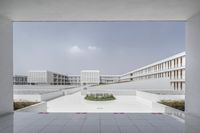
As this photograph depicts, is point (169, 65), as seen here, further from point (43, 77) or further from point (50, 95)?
point (43, 77)

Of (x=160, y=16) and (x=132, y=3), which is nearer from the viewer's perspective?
(x=132, y=3)

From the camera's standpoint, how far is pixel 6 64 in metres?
6.07

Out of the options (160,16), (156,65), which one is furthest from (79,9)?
(156,65)

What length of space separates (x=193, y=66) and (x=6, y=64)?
19.5ft

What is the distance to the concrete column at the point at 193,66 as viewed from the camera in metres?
5.73

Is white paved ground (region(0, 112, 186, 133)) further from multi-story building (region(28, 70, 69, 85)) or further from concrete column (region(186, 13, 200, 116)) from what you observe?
multi-story building (region(28, 70, 69, 85))

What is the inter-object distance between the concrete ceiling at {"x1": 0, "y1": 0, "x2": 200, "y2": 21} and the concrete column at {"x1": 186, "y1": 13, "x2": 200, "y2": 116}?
1.28 feet

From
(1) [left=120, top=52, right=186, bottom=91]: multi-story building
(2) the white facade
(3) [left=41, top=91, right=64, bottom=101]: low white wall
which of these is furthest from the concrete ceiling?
(2) the white facade

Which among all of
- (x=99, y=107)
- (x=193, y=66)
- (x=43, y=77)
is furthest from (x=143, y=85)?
(x=43, y=77)

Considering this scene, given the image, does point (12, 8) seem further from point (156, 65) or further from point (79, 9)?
point (156, 65)

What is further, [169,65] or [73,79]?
[73,79]

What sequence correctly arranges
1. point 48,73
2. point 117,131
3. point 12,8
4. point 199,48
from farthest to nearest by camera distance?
1. point 48,73
2. point 199,48
3. point 12,8
4. point 117,131

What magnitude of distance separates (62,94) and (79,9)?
16.1m

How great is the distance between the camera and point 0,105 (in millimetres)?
5723
